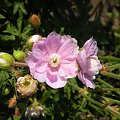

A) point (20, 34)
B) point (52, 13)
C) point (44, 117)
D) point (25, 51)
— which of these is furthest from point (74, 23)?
point (25, 51)

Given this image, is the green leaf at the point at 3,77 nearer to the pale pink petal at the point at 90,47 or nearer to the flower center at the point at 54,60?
the flower center at the point at 54,60

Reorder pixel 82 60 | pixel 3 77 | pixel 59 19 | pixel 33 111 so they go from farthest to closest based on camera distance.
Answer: pixel 59 19, pixel 33 111, pixel 3 77, pixel 82 60

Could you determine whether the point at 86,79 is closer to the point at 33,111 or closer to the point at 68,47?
the point at 68,47

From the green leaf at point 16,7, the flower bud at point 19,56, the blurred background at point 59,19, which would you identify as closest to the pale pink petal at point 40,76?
the flower bud at point 19,56

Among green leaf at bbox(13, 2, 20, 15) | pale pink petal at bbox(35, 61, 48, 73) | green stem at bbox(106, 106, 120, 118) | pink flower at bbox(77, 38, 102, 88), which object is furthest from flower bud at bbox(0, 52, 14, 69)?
green leaf at bbox(13, 2, 20, 15)

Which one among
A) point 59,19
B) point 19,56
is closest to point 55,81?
point 19,56

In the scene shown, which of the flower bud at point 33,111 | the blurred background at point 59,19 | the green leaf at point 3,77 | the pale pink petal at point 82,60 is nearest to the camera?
the pale pink petal at point 82,60
